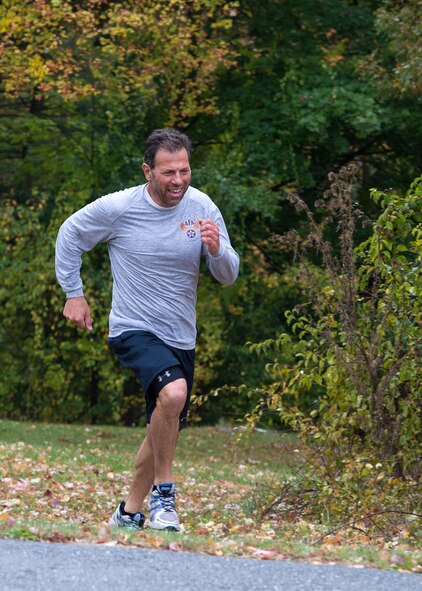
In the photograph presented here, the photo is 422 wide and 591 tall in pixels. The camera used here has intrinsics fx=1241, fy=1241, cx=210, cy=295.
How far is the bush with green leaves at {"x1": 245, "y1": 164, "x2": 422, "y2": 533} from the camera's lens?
26.5 feet

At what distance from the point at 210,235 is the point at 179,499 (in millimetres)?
4639

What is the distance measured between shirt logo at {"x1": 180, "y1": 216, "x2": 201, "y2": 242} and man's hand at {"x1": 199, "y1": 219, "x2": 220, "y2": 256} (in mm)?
186

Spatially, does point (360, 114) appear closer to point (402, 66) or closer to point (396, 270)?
point (402, 66)

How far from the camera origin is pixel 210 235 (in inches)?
247

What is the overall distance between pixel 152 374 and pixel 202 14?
51.7 ft

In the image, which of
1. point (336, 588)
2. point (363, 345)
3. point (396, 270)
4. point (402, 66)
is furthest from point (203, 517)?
point (402, 66)

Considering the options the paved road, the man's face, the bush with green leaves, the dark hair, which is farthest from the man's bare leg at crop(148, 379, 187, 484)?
the bush with green leaves

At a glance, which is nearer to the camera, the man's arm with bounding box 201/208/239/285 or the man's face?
the man's arm with bounding box 201/208/239/285

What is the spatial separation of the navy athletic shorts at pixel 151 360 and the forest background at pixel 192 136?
1231cm

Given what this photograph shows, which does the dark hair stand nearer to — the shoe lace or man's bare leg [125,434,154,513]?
man's bare leg [125,434,154,513]

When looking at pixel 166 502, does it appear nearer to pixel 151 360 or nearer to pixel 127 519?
pixel 127 519

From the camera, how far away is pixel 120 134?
2092cm

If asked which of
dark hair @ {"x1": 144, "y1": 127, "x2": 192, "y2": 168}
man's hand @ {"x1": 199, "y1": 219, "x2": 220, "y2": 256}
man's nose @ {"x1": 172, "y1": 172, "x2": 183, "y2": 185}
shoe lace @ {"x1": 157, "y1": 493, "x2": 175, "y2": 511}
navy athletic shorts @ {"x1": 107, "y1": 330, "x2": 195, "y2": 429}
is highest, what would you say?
dark hair @ {"x1": 144, "y1": 127, "x2": 192, "y2": 168}

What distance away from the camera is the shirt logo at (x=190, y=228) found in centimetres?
654
